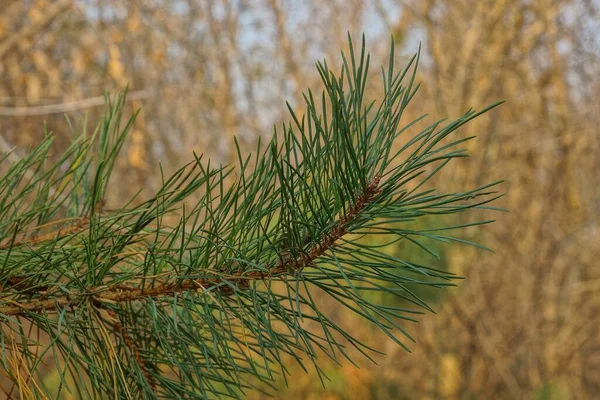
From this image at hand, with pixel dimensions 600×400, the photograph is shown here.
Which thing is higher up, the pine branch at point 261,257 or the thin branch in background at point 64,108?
the thin branch in background at point 64,108

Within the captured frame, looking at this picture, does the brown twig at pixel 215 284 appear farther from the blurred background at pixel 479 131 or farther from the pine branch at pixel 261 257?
the blurred background at pixel 479 131

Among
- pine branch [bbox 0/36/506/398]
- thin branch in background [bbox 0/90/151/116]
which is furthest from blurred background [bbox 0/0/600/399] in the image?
pine branch [bbox 0/36/506/398]

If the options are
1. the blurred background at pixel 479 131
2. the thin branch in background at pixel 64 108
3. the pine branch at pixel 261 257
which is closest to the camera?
the pine branch at pixel 261 257

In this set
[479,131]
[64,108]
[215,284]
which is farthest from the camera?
Answer: [479,131]

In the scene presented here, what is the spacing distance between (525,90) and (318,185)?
257cm

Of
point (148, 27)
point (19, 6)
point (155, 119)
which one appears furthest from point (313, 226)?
point (155, 119)

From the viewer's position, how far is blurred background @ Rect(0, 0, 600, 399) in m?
2.54

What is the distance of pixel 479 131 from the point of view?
2.61 m

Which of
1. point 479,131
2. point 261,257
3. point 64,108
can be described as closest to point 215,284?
point 261,257

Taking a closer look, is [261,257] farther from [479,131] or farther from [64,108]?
[479,131]

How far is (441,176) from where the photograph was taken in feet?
8.77

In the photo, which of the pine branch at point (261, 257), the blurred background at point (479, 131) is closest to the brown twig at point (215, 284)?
the pine branch at point (261, 257)

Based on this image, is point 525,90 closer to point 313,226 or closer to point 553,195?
point 553,195

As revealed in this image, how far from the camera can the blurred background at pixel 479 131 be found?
8.34 ft
